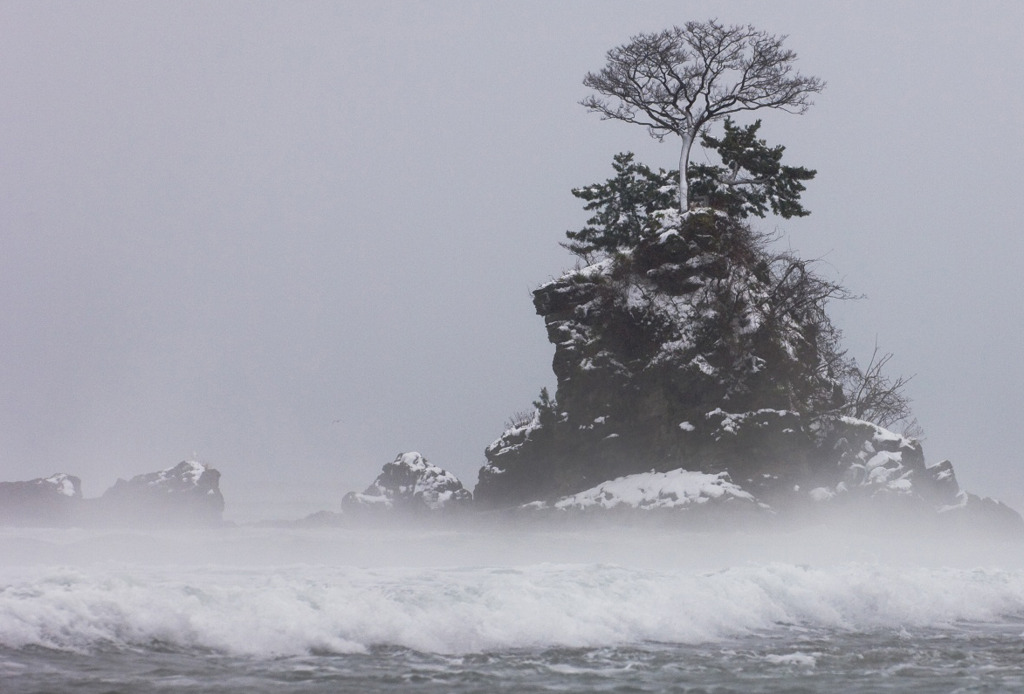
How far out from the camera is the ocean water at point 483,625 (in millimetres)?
8117

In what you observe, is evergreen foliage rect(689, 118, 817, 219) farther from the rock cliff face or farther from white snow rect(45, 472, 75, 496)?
white snow rect(45, 472, 75, 496)

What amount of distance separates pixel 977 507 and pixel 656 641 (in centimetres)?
1944

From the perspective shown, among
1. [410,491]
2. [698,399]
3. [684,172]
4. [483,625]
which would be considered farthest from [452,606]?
[684,172]

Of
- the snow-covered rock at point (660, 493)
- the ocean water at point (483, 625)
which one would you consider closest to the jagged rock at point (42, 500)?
the ocean water at point (483, 625)

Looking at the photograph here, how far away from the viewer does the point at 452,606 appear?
1055 cm

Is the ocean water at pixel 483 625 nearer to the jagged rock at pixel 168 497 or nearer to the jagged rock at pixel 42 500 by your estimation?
the jagged rock at pixel 42 500

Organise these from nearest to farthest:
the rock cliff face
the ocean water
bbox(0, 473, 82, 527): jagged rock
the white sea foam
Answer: the ocean water < the white sea foam < the rock cliff face < bbox(0, 473, 82, 527): jagged rock

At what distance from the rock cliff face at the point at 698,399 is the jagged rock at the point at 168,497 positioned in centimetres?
924

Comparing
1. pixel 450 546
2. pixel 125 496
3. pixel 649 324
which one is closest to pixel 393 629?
pixel 450 546

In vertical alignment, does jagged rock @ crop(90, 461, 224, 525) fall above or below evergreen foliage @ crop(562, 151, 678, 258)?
below

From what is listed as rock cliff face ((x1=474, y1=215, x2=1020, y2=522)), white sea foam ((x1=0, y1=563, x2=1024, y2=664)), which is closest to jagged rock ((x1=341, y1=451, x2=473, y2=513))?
rock cliff face ((x1=474, y1=215, x2=1020, y2=522))

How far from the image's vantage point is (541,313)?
27.1 m

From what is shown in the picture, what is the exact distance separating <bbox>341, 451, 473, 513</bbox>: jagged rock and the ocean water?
39.5 ft

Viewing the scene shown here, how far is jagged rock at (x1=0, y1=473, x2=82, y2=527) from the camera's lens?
26.9 metres
